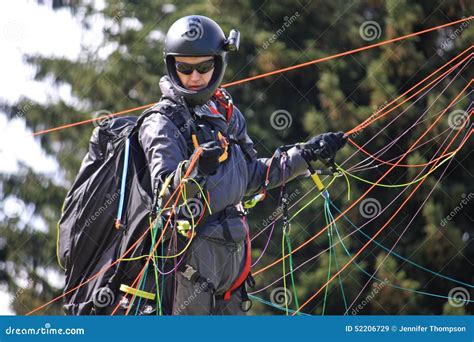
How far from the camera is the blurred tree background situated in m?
12.2

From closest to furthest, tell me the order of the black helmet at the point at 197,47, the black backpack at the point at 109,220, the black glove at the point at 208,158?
the black glove at the point at 208,158, the black backpack at the point at 109,220, the black helmet at the point at 197,47

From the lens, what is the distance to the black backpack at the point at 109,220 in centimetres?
646

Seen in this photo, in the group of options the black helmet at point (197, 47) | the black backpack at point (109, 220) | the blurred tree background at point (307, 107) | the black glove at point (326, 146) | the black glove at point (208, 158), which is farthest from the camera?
the blurred tree background at point (307, 107)

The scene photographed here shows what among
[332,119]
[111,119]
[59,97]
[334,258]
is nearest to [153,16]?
[59,97]

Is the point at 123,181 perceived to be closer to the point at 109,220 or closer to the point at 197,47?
the point at 109,220

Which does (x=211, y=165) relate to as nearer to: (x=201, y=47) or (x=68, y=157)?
(x=201, y=47)

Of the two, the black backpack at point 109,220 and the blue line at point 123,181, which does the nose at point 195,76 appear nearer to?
the black backpack at point 109,220

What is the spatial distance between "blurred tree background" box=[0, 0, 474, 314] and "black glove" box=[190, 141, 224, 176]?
5.63 metres

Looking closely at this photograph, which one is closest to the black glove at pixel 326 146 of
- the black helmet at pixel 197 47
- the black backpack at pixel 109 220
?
the black helmet at pixel 197 47

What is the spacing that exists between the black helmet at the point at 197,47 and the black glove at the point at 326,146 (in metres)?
0.62

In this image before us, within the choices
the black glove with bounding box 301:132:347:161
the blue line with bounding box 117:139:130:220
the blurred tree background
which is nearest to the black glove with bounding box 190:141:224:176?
the blue line with bounding box 117:139:130:220

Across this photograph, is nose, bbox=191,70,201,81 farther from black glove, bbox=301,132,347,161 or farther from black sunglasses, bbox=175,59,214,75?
black glove, bbox=301,132,347,161

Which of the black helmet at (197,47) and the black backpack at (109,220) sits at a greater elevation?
the black helmet at (197,47)

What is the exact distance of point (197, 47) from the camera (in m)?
6.57
